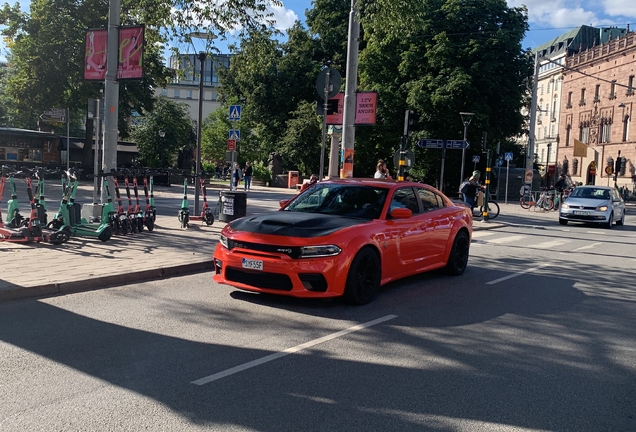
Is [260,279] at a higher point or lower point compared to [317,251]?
lower

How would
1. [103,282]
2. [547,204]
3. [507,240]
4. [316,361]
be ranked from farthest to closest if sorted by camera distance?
[547,204] < [507,240] < [103,282] < [316,361]

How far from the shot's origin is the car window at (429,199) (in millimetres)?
9211

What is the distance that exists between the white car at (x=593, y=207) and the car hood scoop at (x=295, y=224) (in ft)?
56.4

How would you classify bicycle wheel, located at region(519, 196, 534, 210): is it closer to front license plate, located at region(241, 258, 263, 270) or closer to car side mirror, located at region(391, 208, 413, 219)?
car side mirror, located at region(391, 208, 413, 219)

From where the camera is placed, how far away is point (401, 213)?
311 inches

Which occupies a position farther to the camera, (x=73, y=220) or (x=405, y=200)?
(x=73, y=220)

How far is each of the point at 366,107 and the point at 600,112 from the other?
5938 centimetres

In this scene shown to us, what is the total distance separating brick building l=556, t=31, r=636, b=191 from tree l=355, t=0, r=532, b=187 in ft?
64.4

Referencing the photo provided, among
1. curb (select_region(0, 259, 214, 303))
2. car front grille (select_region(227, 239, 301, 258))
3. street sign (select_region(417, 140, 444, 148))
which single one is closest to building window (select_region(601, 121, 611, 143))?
street sign (select_region(417, 140, 444, 148))

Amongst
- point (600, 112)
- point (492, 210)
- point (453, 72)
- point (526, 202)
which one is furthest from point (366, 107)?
point (600, 112)

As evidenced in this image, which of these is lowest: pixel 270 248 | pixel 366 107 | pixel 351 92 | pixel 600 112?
pixel 270 248

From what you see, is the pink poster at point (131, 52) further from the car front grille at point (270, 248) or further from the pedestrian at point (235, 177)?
the car front grille at point (270, 248)

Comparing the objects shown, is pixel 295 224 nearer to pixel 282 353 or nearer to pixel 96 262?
pixel 282 353

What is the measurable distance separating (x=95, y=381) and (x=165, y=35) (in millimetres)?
13076
